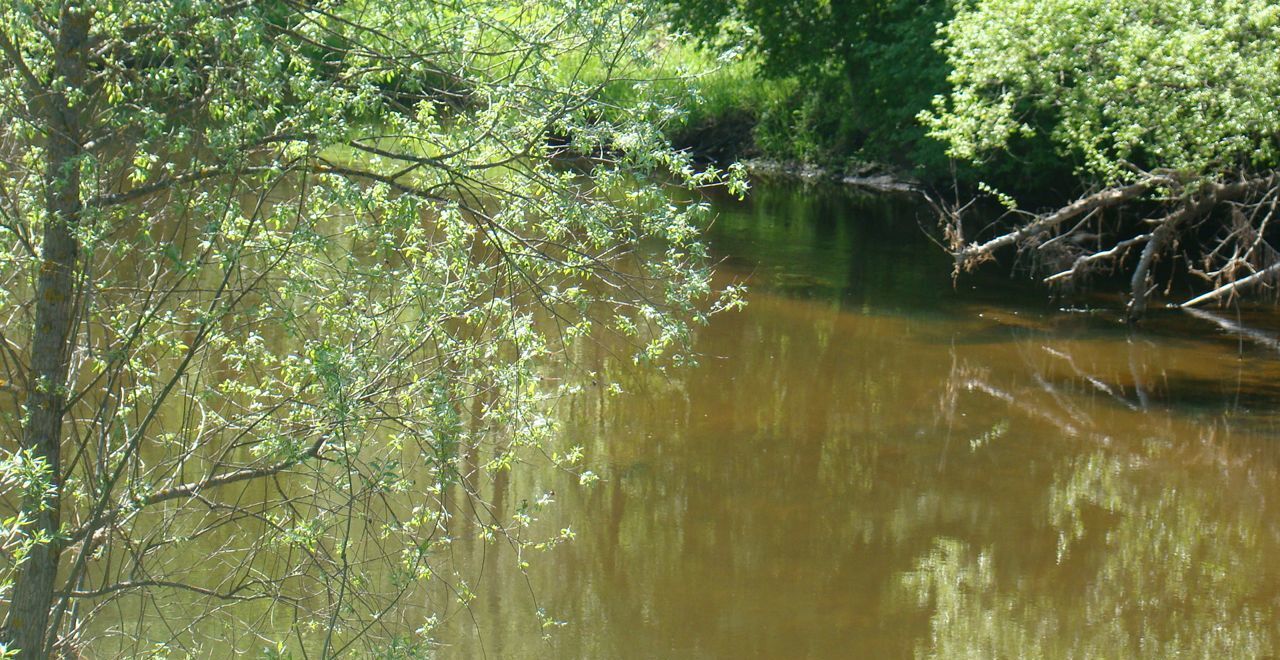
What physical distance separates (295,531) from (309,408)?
1.44ft

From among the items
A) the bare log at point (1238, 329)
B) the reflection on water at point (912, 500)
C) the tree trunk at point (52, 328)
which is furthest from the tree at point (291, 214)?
the bare log at point (1238, 329)

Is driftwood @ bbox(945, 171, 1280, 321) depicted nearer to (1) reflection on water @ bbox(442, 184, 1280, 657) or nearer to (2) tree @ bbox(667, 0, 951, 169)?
(1) reflection on water @ bbox(442, 184, 1280, 657)

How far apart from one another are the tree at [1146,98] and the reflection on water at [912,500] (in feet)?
4.23

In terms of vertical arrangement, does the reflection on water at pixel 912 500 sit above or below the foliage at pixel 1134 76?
below

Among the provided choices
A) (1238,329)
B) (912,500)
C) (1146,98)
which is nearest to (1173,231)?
(1238,329)

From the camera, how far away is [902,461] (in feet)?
32.1

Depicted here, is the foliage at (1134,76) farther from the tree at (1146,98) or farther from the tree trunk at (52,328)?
the tree trunk at (52,328)

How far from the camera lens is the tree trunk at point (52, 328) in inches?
162

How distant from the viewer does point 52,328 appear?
4.29 m

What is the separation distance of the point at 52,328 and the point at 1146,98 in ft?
38.0

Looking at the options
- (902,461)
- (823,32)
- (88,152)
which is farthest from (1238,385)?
(823,32)

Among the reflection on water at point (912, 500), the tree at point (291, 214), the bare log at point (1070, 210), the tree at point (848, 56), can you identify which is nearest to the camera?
the tree at point (291, 214)

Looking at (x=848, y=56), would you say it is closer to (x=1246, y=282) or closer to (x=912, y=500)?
(x=1246, y=282)

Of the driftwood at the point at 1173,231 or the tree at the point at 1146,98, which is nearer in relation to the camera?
the tree at the point at 1146,98
